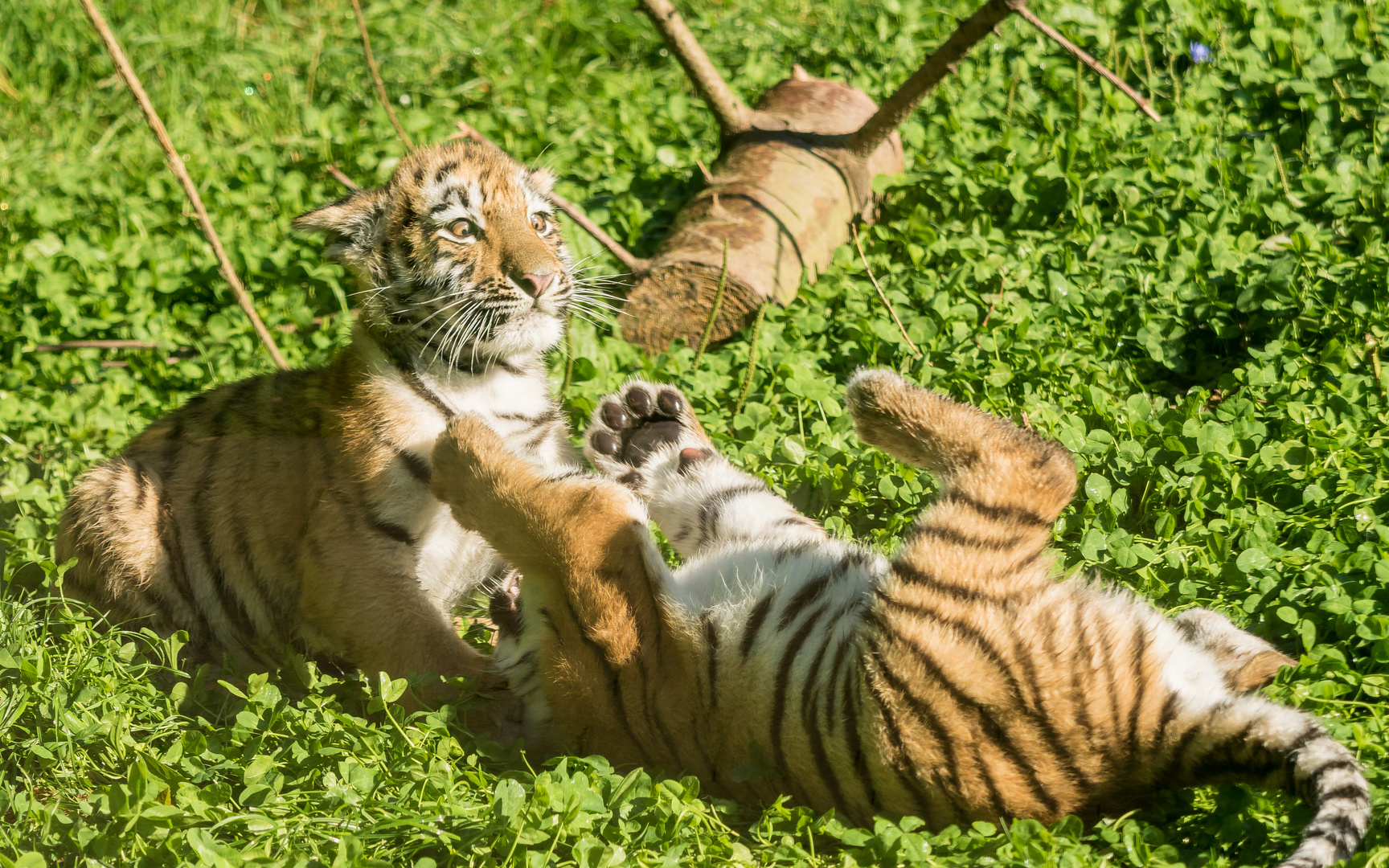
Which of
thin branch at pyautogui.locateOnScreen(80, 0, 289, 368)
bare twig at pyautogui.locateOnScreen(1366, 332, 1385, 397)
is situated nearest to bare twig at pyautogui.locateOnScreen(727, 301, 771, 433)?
thin branch at pyautogui.locateOnScreen(80, 0, 289, 368)

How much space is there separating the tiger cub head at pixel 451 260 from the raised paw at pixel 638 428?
0.32m

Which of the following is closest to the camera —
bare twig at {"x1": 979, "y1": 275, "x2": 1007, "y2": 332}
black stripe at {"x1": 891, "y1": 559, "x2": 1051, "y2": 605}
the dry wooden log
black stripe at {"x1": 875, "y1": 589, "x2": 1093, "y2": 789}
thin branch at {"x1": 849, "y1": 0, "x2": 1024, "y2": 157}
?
black stripe at {"x1": 875, "y1": 589, "x2": 1093, "y2": 789}

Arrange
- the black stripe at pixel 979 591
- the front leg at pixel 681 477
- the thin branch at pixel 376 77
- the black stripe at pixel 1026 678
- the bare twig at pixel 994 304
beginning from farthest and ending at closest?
1. the thin branch at pixel 376 77
2. the bare twig at pixel 994 304
3. the front leg at pixel 681 477
4. the black stripe at pixel 979 591
5. the black stripe at pixel 1026 678

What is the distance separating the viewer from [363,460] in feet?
9.31

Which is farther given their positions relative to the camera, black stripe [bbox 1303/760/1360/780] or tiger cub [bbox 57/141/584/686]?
tiger cub [bbox 57/141/584/686]

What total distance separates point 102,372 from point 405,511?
221cm

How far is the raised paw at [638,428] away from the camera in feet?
10.6

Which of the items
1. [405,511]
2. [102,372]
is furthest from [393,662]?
[102,372]

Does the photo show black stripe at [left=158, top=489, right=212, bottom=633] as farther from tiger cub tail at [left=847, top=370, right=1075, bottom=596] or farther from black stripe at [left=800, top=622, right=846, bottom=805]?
tiger cub tail at [left=847, top=370, right=1075, bottom=596]

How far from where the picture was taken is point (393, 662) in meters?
2.71

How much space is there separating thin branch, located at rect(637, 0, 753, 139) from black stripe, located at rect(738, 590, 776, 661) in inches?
104

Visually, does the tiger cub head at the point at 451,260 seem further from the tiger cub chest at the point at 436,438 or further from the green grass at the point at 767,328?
the green grass at the point at 767,328

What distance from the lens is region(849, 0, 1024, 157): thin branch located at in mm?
3873

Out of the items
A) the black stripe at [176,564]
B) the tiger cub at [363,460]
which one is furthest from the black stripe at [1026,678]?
the black stripe at [176,564]
